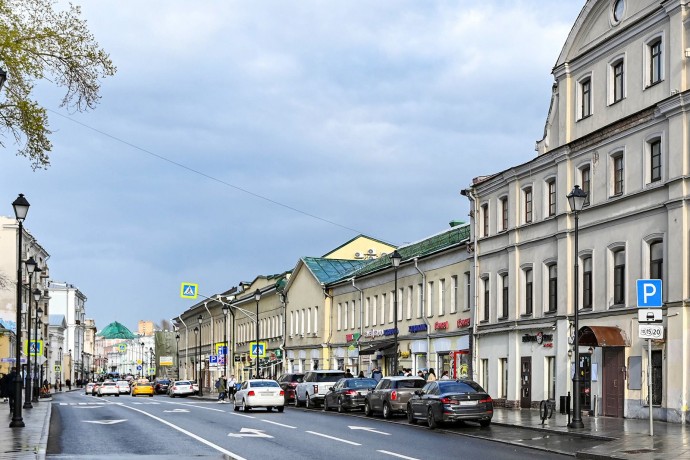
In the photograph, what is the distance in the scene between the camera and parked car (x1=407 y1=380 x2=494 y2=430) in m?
29.6

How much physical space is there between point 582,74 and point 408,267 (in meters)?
19.5

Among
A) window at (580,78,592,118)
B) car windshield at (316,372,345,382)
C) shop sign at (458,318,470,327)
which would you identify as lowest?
car windshield at (316,372,345,382)

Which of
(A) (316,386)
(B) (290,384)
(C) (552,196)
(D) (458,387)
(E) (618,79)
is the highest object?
(E) (618,79)

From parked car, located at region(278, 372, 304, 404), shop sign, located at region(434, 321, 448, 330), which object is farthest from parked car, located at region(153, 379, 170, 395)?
shop sign, located at region(434, 321, 448, 330)

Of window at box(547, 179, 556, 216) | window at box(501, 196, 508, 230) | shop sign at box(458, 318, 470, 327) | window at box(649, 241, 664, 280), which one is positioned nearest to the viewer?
window at box(649, 241, 664, 280)

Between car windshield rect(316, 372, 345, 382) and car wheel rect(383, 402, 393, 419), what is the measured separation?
11.4 metres

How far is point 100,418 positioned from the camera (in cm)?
3653

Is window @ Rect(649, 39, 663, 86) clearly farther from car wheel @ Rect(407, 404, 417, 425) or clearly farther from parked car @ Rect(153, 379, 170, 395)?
parked car @ Rect(153, 379, 170, 395)

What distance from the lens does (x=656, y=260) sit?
104ft

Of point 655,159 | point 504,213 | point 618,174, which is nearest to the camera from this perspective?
point 655,159

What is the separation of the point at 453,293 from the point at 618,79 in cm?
1640

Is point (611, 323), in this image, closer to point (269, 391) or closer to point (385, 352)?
point (269, 391)

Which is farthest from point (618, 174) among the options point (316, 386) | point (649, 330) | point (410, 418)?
point (316, 386)

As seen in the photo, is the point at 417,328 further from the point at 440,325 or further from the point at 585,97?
the point at 585,97
